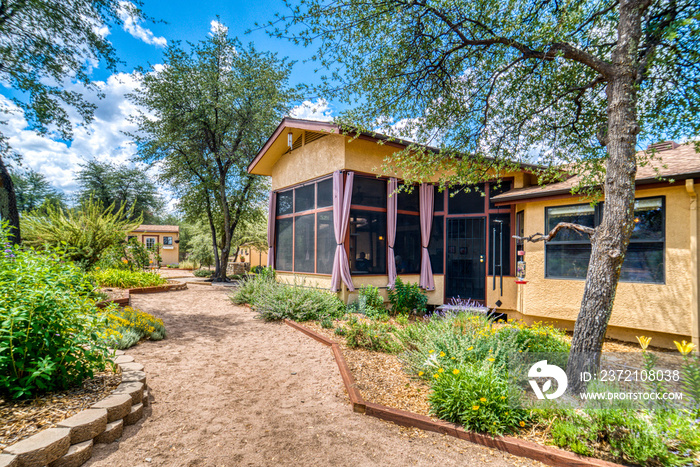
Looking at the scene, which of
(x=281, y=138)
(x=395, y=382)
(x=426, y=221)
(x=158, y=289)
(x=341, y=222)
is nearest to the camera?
(x=395, y=382)

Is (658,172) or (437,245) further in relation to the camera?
(437,245)

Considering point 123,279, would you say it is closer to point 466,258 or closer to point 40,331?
point 40,331

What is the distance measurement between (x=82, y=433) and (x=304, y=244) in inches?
287

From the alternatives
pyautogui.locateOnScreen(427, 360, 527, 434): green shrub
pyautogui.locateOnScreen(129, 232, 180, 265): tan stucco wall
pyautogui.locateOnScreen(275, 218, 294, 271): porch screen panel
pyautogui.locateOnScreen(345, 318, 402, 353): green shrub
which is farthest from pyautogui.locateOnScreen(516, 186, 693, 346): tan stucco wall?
pyautogui.locateOnScreen(129, 232, 180, 265): tan stucco wall

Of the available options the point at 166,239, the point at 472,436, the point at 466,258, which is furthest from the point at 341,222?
the point at 166,239

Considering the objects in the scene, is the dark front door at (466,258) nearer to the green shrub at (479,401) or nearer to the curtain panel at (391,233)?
the curtain panel at (391,233)

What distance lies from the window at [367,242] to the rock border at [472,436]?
14.4 ft

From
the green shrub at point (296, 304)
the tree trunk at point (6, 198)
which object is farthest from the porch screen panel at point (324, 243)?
the tree trunk at point (6, 198)

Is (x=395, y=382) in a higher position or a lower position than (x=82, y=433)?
lower

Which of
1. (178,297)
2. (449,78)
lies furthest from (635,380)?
(178,297)

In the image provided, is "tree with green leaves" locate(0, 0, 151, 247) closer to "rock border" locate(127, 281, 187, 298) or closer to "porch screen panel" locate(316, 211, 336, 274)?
"rock border" locate(127, 281, 187, 298)

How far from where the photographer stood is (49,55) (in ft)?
24.6

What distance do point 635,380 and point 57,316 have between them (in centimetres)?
621

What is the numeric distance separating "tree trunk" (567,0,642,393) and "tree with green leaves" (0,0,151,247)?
9.99 metres
